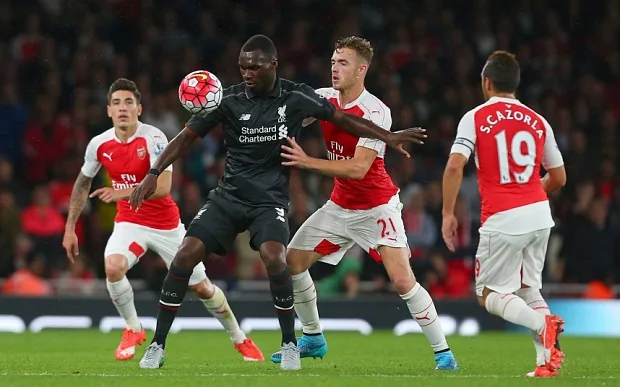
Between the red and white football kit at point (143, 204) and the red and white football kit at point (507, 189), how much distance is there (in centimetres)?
Answer: 324

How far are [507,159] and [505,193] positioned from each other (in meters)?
0.24

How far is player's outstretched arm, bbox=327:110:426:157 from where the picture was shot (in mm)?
9148

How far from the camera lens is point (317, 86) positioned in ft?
64.7

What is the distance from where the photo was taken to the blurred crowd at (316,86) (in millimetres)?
17016

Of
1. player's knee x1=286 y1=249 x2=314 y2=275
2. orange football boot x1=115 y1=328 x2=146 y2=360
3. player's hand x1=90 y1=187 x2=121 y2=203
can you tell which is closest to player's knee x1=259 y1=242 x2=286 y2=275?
player's knee x1=286 y1=249 x2=314 y2=275

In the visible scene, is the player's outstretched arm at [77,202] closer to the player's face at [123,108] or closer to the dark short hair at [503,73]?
the player's face at [123,108]

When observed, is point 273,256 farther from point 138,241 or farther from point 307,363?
point 138,241

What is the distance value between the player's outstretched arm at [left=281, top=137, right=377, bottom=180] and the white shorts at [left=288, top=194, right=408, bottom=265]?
60 cm

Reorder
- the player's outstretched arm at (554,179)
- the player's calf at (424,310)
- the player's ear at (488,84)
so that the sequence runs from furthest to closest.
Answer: the player's calf at (424,310)
the player's outstretched arm at (554,179)
the player's ear at (488,84)

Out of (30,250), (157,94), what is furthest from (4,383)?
(157,94)

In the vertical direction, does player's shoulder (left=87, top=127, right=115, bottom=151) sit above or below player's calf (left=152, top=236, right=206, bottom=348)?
above

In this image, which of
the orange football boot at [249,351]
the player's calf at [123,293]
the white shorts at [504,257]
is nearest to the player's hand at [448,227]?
the white shorts at [504,257]

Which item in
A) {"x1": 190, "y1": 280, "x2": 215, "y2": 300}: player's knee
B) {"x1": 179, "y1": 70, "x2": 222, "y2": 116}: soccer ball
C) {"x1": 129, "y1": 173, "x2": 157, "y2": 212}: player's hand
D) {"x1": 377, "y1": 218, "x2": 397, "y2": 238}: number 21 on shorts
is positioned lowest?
{"x1": 190, "y1": 280, "x2": 215, "y2": 300}: player's knee

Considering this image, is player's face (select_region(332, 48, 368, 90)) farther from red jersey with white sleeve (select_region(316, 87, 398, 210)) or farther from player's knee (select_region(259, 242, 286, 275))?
player's knee (select_region(259, 242, 286, 275))
